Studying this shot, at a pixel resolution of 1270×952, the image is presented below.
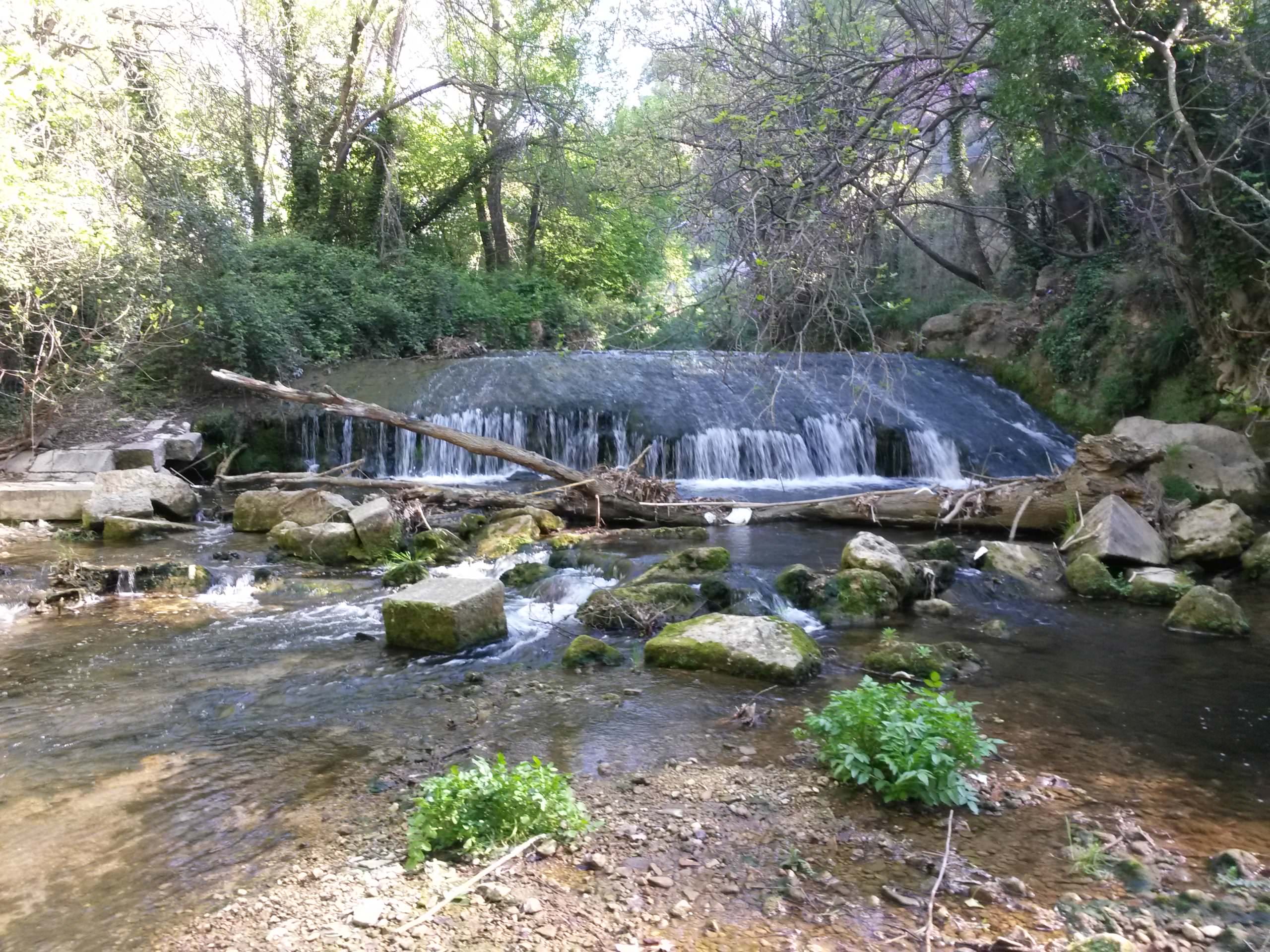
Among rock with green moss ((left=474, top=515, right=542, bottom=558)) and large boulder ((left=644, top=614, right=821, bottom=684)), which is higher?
rock with green moss ((left=474, top=515, right=542, bottom=558))

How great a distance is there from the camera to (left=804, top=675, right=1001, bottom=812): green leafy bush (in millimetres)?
3514

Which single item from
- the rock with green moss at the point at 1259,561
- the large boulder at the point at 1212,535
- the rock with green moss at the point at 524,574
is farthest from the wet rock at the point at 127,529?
the rock with green moss at the point at 1259,561

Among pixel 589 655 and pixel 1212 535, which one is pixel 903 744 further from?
pixel 1212 535

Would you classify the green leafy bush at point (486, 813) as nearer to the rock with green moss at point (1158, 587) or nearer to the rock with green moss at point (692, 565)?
the rock with green moss at point (692, 565)

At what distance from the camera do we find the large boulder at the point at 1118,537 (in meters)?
7.76

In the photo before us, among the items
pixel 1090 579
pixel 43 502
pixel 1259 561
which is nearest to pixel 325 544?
pixel 43 502

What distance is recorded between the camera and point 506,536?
8.96 meters

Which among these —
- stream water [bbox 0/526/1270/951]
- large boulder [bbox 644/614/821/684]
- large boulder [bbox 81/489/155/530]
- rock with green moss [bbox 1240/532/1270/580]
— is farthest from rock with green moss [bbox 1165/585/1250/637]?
large boulder [bbox 81/489/155/530]

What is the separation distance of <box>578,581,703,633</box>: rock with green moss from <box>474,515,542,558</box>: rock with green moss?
83.4 inches

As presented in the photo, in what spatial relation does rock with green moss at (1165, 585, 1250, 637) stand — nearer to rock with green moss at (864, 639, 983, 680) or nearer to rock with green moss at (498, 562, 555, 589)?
rock with green moss at (864, 639, 983, 680)

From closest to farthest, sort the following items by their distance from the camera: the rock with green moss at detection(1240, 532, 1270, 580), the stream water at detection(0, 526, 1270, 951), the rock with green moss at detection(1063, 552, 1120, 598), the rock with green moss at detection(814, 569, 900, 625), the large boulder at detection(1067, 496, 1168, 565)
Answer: the stream water at detection(0, 526, 1270, 951) → the rock with green moss at detection(814, 569, 900, 625) → the rock with green moss at detection(1063, 552, 1120, 598) → the rock with green moss at detection(1240, 532, 1270, 580) → the large boulder at detection(1067, 496, 1168, 565)

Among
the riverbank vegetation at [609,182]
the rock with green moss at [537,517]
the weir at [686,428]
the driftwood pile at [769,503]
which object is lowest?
the rock with green moss at [537,517]

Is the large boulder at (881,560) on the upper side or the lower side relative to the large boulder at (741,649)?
upper

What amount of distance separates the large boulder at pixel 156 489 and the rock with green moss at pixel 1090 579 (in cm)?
946
